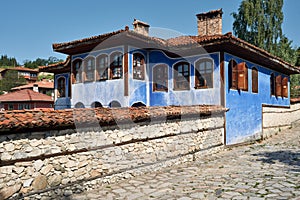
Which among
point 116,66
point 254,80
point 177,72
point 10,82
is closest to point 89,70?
point 116,66

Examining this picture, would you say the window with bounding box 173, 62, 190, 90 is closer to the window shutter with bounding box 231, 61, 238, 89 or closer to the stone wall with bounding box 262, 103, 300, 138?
the window shutter with bounding box 231, 61, 238, 89

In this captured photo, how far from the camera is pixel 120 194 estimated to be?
564 cm

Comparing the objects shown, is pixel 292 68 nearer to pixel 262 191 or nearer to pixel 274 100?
pixel 274 100

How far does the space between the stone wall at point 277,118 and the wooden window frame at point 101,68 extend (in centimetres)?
772

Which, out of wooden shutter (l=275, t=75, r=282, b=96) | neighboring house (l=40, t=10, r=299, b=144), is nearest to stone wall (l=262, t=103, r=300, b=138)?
neighboring house (l=40, t=10, r=299, b=144)

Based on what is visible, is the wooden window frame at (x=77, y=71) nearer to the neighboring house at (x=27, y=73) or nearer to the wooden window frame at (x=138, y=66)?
the wooden window frame at (x=138, y=66)

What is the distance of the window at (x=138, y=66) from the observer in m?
12.2

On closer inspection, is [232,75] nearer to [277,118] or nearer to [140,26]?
[140,26]

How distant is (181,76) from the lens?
1230cm

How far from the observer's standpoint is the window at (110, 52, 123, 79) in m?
12.0

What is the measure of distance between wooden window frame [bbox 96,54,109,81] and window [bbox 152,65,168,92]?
215cm

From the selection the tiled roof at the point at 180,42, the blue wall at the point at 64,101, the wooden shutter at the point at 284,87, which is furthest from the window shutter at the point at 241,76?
the blue wall at the point at 64,101

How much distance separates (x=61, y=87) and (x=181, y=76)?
9.31 metres

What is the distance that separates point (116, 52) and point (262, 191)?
834 cm
